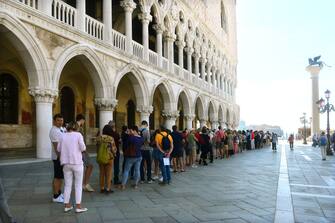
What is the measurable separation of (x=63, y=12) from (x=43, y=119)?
13.2 ft

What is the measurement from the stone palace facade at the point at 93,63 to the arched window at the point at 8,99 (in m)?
0.04

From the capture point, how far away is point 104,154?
728cm

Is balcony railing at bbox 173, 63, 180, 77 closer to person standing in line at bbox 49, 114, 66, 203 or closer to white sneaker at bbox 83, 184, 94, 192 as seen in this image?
white sneaker at bbox 83, 184, 94, 192

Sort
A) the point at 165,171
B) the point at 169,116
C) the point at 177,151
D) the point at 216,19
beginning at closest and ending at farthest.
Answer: the point at 165,171
the point at 177,151
the point at 169,116
the point at 216,19

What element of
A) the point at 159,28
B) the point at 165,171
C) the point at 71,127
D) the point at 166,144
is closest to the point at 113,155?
the point at 71,127

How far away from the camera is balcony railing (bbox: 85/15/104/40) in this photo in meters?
14.1

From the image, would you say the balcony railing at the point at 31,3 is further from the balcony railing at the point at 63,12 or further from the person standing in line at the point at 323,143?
the person standing in line at the point at 323,143

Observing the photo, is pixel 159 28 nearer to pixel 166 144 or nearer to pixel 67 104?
pixel 67 104

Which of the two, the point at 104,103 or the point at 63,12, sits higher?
the point at 63,12

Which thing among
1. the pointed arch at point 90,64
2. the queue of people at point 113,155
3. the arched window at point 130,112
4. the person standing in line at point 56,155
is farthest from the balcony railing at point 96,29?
the person standing in line at point 56,155

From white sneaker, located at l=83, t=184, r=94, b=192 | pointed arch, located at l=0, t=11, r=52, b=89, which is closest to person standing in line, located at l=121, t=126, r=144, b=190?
white sneaker, located at l=83, t=184, r=94, b=192

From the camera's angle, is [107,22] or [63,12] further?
[107,22]

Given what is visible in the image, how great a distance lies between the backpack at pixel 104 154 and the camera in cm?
725

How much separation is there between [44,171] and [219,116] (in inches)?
1094
